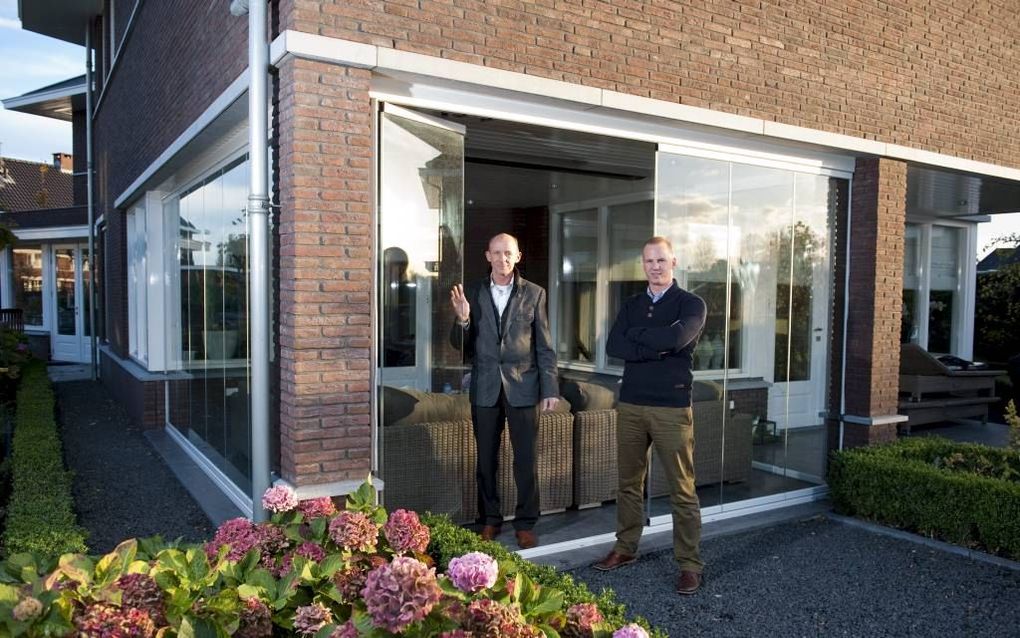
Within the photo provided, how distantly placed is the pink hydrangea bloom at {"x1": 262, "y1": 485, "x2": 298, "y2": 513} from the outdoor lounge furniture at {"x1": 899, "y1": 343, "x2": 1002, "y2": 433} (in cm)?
900

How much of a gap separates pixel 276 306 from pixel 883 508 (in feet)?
15.9

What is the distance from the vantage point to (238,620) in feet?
6.94

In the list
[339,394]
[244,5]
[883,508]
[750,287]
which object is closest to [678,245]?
[750,287]

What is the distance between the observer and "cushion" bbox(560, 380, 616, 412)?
6176mm

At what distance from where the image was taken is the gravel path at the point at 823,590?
14.2 feet

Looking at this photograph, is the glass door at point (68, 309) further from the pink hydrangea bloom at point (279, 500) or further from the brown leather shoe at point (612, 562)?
the pink hydrangea bloom at point (279, 500)

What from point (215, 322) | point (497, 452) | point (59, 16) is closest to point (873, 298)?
point (497, 452)

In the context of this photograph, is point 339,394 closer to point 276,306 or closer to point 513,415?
point 276,306

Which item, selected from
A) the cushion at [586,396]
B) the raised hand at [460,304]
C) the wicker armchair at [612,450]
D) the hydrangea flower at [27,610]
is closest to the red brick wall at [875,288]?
the wicker armchair at [612,450]

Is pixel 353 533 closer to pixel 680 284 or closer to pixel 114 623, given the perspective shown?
pixel 114 623

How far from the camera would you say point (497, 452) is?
512cm

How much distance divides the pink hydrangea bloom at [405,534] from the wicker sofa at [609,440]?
350 cm

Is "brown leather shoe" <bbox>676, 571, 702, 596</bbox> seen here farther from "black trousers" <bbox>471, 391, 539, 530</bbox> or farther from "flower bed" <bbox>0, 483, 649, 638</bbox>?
"flower bed" <bbox>0, 483, 649, 638</bbox>

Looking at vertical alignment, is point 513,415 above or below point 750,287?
below
